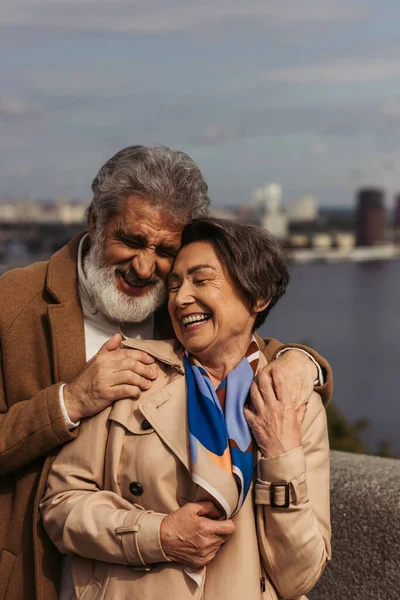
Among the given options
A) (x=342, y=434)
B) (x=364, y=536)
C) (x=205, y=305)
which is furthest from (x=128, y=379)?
(x=342, y=434)

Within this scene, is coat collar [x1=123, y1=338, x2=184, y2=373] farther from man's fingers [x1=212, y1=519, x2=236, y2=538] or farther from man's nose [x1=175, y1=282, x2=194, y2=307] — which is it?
man's fingers [x1=212, y1=519, x2=236, y2=538]

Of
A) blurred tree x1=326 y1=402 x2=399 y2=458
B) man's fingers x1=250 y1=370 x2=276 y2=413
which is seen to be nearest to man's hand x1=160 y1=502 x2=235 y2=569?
man's fingers x1=250 y1=370 x2=276 y2=413

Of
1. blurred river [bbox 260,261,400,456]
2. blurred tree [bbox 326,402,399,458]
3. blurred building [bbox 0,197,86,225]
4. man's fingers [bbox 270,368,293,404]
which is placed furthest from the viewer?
blurred building [bbox 0,197,86,225]

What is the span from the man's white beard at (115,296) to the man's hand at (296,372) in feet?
1.15

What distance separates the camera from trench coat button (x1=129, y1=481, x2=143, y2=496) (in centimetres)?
187

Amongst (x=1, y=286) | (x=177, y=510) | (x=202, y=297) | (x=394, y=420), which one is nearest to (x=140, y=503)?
(x=177, y=510)

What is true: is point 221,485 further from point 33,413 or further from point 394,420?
point 394,420

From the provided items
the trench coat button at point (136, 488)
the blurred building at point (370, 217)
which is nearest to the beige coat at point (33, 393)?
the trench coat button at point (136, 488)

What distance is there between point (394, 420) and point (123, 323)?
33978mm

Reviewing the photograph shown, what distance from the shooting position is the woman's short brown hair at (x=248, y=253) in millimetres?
1924

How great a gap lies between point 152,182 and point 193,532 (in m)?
0.83

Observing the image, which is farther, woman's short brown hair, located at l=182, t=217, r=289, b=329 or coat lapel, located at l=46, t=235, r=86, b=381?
coat lapel, located at l=46, t=235, r=86, b=381

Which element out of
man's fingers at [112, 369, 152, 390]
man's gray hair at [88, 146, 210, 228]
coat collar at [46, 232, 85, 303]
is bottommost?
man's fingers at [112, 369, 152, 390]

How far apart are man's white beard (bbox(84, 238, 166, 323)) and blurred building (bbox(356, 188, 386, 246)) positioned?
96812 mm
